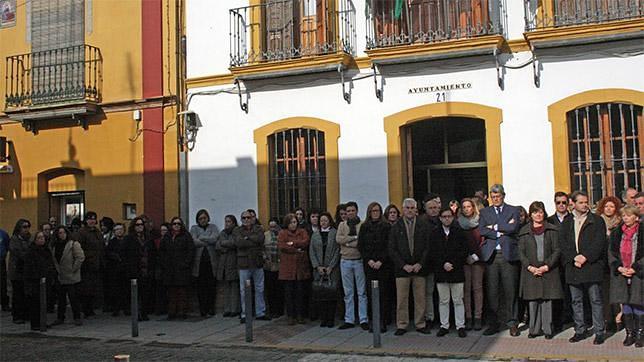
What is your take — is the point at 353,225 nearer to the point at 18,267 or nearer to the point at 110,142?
the point at 18,267

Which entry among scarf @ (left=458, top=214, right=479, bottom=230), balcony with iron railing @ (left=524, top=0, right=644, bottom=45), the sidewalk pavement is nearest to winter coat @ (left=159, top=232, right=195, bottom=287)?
the sidewalk pavement

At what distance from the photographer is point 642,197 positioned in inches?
364

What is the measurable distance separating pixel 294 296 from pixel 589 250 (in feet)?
15.0

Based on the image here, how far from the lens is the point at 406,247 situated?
33.2 feet

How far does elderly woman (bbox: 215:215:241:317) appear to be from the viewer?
12.2 m

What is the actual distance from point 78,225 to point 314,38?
5.64 meters

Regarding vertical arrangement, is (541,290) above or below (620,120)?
below

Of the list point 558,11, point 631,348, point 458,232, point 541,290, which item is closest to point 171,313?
→ point 458,232

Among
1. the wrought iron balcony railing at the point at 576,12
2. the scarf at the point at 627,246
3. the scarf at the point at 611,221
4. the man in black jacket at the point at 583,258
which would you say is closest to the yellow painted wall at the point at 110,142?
the wrought iron balcony railing at the point at 576,12

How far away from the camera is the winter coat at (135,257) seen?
12414mm

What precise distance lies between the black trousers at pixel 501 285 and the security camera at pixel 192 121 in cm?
641

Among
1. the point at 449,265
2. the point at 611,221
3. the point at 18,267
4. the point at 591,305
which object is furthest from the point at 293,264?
the point at 18,267

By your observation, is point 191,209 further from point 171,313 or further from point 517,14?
point 517,14

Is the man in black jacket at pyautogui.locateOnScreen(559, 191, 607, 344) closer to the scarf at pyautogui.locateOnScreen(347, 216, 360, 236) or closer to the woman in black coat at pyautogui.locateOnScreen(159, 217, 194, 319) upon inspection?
the scarf at pyautogui.locateOnScreen(347, 216, 360, 236)
